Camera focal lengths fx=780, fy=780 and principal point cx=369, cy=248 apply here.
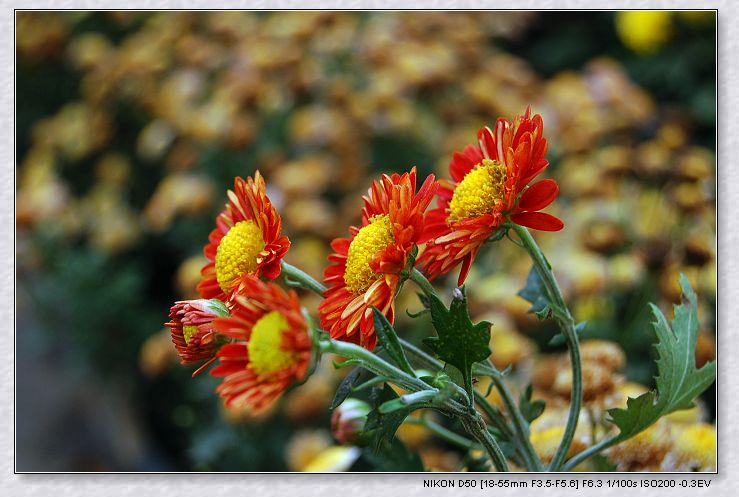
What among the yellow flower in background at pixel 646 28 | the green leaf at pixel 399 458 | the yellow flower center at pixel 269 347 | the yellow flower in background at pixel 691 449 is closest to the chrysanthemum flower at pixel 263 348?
the yellow flower center at pixel 269 347

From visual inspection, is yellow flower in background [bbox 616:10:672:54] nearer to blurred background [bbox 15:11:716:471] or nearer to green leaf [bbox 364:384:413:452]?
blurred background [bbox 15:11:716:471]

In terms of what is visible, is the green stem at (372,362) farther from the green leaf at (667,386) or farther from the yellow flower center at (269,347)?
the green leaf at (667,386)

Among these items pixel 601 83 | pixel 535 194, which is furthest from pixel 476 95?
pixel 535 194

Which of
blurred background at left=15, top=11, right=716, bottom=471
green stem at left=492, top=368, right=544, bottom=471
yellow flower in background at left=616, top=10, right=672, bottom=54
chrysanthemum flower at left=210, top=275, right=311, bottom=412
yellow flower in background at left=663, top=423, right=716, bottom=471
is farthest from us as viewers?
yellow flower in background at left=616, top=10, right=672, bottom=54

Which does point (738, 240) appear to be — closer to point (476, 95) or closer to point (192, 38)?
point (476, 95)

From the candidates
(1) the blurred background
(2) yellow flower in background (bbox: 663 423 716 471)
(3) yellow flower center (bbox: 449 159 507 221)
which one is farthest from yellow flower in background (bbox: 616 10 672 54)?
(3) yellow flower center (bbox: 449 159 507 221)

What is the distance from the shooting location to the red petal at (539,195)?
1.39ft

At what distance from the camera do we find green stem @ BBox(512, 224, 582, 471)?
440mm

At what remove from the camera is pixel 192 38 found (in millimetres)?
1555

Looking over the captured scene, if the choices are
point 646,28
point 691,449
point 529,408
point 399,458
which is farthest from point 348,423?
point 646,28

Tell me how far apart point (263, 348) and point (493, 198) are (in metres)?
0.16

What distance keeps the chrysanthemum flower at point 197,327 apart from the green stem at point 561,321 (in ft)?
0.57

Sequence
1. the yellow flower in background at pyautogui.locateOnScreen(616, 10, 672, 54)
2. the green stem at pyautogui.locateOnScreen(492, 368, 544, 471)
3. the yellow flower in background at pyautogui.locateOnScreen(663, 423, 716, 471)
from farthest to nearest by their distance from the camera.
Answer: the yellow flower in background at pyautogui.locateOnScreen(616, 10, 672, 54)
the yellow flower in background at pyautogui.locateOnScreen(663, 423, 716, 471)
the green stem at pyautogui.locateOnScreen(492, 368, 544, 471)

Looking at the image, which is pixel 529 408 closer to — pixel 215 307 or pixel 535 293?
pixel 535 293
